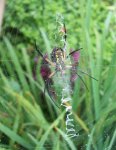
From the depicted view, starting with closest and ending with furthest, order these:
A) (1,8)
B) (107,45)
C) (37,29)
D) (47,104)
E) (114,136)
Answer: (1,8)
(114,136)
(47,104)
(107,45)
(37,29)

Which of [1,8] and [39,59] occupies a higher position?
[1,8]

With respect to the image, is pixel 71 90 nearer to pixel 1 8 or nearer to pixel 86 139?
pixel 86 139

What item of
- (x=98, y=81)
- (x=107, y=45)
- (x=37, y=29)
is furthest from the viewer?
(x=37, y=29)

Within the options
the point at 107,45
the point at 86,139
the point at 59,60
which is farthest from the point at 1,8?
the point at 107,45

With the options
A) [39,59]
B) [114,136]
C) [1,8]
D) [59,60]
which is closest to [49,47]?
[39,59]

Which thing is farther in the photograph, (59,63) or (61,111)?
(61,111)

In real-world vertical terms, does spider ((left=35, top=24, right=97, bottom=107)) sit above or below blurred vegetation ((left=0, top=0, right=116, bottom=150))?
above

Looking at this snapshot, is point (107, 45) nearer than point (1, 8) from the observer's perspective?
No

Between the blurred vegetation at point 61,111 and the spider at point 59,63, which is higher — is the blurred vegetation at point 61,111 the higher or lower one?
the lower one

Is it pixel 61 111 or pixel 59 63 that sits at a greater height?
pixel 59 63

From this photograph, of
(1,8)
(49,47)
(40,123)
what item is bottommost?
(40,123)
